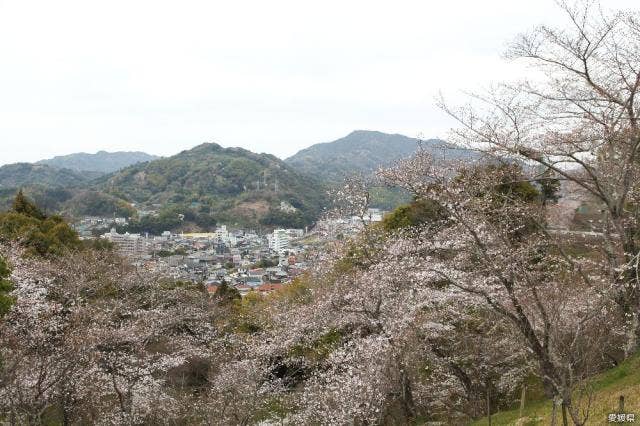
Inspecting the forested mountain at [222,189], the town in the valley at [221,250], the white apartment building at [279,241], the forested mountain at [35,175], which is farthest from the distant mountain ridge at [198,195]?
the white apartment building at [279,241]

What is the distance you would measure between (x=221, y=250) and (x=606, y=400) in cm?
8237

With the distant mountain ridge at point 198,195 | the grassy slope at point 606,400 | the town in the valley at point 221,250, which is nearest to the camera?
the grassy slope at point 606,400

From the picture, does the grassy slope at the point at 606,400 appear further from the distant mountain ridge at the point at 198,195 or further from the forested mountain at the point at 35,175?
the forested mountain at the point at 35,175

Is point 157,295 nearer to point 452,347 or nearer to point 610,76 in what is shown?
point 452,347

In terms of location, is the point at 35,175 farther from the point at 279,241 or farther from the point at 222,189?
the point at 279,241

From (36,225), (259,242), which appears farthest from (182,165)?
(36,225)

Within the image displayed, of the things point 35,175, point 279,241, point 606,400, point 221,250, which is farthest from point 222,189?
point 606,400

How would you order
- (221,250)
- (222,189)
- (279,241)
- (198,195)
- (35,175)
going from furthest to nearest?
(35,175)
(222,189)
(198,195)
(279,241)
(221,250)

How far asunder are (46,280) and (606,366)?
1578cm

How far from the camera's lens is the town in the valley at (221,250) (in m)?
55.9

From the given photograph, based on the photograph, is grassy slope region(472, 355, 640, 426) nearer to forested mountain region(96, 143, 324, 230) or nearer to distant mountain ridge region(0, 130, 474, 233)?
distant mountain ridge region(0, 130, 474, 233)

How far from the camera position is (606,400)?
25.4 ft

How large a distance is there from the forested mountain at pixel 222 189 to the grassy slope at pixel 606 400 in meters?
99.2

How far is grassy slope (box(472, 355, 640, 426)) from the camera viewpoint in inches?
283
